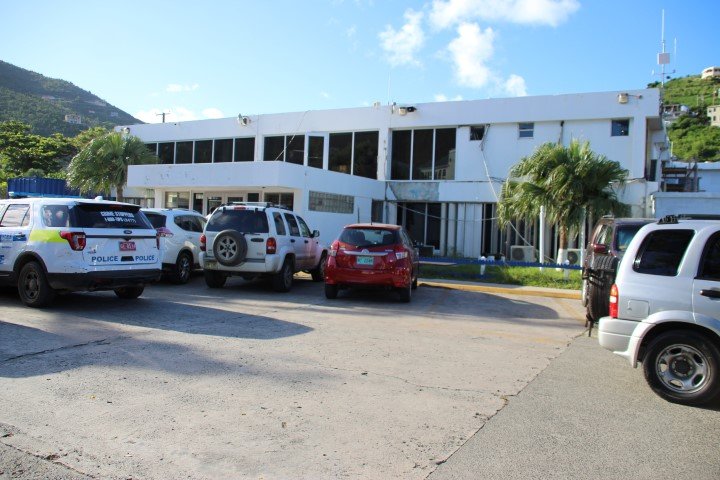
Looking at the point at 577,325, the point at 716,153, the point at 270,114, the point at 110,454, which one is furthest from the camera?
the point at 716,153

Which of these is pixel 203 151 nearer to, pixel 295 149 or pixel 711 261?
pixel 295 149

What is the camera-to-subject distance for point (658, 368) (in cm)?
550

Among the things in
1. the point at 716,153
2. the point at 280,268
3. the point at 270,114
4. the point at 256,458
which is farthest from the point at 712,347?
the point at 716,153

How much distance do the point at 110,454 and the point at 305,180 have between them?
50.1 feet

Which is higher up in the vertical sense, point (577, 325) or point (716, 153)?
point (716, 153)

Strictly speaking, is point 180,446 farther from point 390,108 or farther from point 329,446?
point 390,108

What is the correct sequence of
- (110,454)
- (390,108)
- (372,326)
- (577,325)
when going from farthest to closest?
(390,108) < (577,325) < (372,326) < (110,454)

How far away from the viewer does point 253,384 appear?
5562mm

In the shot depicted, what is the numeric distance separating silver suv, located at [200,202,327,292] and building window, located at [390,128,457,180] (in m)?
11.0

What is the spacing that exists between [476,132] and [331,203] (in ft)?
21.6

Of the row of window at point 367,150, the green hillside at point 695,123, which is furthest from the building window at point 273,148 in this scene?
the green hillside at point 695,123

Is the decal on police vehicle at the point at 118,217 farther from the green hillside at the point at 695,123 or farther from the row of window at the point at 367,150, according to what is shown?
the green hillside at the point at 695,123

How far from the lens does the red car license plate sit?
9.41 meters

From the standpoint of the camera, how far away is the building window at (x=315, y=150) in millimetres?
24641
